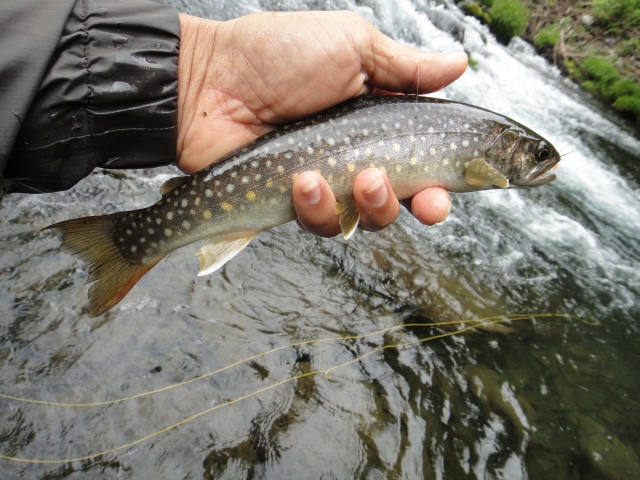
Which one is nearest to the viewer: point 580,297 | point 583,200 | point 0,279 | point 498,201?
point 0,279

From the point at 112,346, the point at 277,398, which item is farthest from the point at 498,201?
the point at 112,346

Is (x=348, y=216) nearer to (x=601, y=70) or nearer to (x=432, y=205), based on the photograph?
(x=432, y=205)

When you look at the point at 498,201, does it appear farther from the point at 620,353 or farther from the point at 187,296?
the point at 187,296

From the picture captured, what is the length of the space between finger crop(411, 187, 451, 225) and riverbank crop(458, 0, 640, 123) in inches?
525

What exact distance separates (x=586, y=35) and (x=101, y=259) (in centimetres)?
1921

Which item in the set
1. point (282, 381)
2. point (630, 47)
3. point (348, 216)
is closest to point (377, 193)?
point (348, 216)

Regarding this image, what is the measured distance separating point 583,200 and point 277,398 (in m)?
7.60

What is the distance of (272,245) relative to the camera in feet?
17.7

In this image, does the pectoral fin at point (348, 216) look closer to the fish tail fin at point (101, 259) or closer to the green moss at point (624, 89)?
the fish tail fin at point (101, 259)

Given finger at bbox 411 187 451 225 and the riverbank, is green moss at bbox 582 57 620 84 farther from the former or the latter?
finger at bbox 411 187 451 225

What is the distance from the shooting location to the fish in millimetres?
2719

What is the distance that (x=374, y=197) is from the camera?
2.71m

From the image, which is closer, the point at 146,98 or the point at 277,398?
the point at 146,98

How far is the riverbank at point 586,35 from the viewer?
46.2 ft
